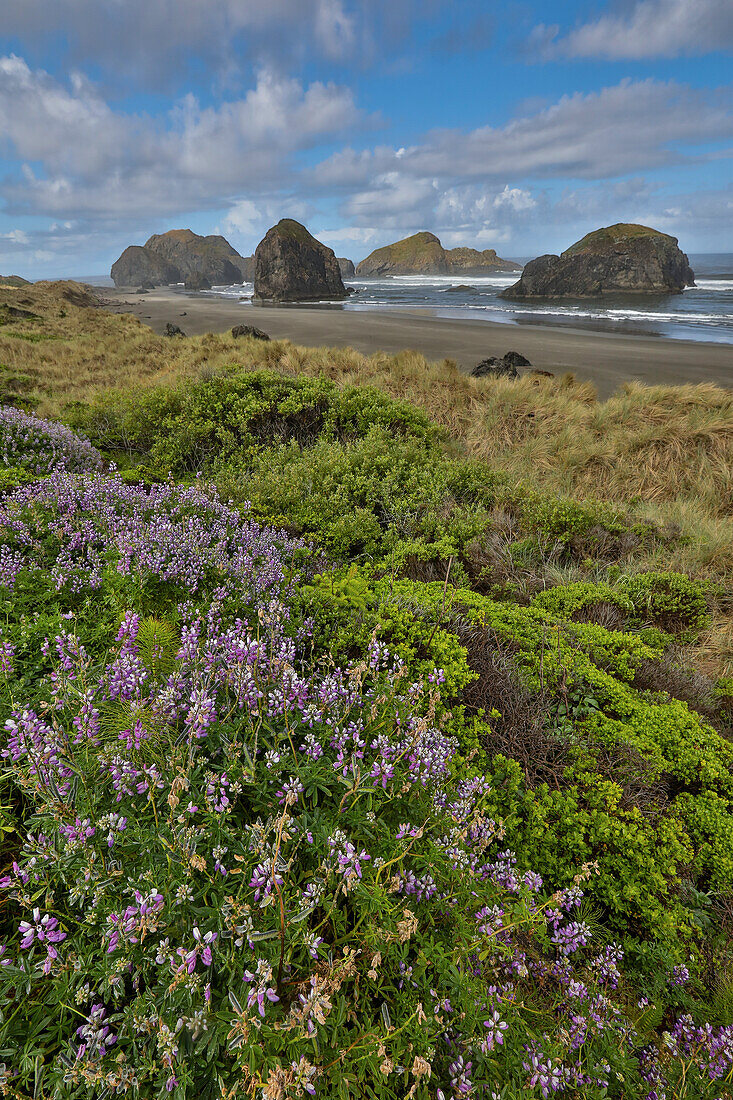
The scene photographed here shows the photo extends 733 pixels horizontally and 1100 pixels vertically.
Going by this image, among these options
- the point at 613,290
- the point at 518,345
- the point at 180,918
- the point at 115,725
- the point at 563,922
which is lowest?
the point at 563,922

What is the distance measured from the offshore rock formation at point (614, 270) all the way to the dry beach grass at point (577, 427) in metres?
58.7

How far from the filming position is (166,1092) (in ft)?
4.01

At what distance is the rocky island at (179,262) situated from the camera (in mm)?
155250

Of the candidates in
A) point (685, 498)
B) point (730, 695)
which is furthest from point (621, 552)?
point (685, 498)

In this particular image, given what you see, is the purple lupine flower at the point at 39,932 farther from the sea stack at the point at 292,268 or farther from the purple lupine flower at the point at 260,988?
the sea stack at the point at 292,268

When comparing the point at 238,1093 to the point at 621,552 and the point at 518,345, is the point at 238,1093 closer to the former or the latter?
the point at 621,552

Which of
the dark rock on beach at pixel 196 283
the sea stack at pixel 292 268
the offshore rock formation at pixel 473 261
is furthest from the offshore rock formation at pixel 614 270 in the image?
the offshore rock formation at pixel 473 261

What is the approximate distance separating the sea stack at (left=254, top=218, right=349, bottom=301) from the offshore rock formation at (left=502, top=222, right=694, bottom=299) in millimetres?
28946

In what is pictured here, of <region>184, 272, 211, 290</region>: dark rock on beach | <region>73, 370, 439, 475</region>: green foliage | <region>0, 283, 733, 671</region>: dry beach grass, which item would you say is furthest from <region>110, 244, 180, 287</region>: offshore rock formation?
<region>73, 370, 439, 475</region>: green foliage

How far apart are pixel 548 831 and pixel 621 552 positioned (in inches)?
150

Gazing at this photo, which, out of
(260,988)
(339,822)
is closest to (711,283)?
(339,822)

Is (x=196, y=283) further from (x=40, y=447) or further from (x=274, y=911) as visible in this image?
(x=274, y=911)

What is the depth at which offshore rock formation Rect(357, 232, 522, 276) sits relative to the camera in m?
149

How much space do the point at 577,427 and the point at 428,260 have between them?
16621 cm
